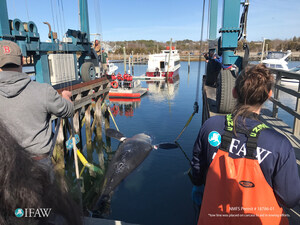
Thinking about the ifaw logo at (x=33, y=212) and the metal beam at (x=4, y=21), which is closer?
the ifaw logo at (x=33, y=212)

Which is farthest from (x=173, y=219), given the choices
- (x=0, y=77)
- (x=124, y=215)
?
(x=0, y=77)

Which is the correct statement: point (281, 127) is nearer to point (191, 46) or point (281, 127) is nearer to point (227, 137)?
point (227, 137)

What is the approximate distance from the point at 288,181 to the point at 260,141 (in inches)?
14.6

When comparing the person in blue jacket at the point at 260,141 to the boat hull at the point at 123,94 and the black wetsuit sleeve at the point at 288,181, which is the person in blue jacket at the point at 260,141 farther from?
the boat hull at the point at 123,94

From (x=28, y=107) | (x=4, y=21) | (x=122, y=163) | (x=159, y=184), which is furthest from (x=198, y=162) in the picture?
(x=4, y=21)

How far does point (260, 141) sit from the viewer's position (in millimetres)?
1656

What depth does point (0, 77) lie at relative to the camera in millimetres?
2219

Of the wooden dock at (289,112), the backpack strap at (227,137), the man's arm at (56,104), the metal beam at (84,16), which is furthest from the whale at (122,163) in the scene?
the metal beam at (84,16)

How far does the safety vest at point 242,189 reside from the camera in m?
1.65

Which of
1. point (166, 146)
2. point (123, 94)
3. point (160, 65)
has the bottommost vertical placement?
point (166, 146)

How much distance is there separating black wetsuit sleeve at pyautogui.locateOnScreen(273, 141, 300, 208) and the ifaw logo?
161 centimetres

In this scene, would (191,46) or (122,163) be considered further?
(191,46)

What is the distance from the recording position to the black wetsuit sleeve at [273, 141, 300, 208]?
5.34 feet

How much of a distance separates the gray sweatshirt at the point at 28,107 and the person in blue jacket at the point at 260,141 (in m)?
1.79
